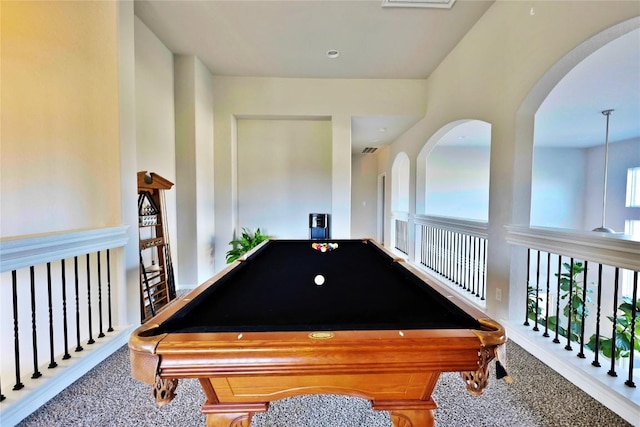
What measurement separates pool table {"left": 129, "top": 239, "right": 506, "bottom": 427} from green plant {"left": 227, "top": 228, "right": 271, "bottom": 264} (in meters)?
2.94

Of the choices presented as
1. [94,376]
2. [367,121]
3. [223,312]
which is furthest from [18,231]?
[367,121]

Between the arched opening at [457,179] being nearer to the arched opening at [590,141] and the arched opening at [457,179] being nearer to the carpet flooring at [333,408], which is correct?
the arched opening at [590,141]

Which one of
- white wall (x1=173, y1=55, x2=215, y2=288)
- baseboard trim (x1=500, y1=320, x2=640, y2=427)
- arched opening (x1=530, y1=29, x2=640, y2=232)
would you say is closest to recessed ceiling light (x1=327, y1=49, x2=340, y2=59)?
white wall (x1=173, y1=55, x2=215, y2=288)

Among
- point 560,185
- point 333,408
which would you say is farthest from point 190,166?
point 560,185

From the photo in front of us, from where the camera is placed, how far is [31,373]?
169 cm

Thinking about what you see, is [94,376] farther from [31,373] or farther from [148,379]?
[148,379]

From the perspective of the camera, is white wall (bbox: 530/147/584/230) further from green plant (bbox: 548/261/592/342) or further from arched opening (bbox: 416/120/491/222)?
green plant (bbox: 548/261/592/342)

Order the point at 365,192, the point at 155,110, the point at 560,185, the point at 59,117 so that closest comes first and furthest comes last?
the point at 59,117
the point at 155,110
the point at 560,185
the point at 365,192

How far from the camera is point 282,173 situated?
15.4ft

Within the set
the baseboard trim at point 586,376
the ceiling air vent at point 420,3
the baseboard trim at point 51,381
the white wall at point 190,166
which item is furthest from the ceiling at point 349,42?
the baseboard trim at point 51,381

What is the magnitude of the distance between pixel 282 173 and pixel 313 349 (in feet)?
13.3

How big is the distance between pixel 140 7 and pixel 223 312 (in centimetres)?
332

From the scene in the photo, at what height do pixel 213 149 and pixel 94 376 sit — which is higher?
pixel 213 149

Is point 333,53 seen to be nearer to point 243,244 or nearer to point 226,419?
point 243,244
